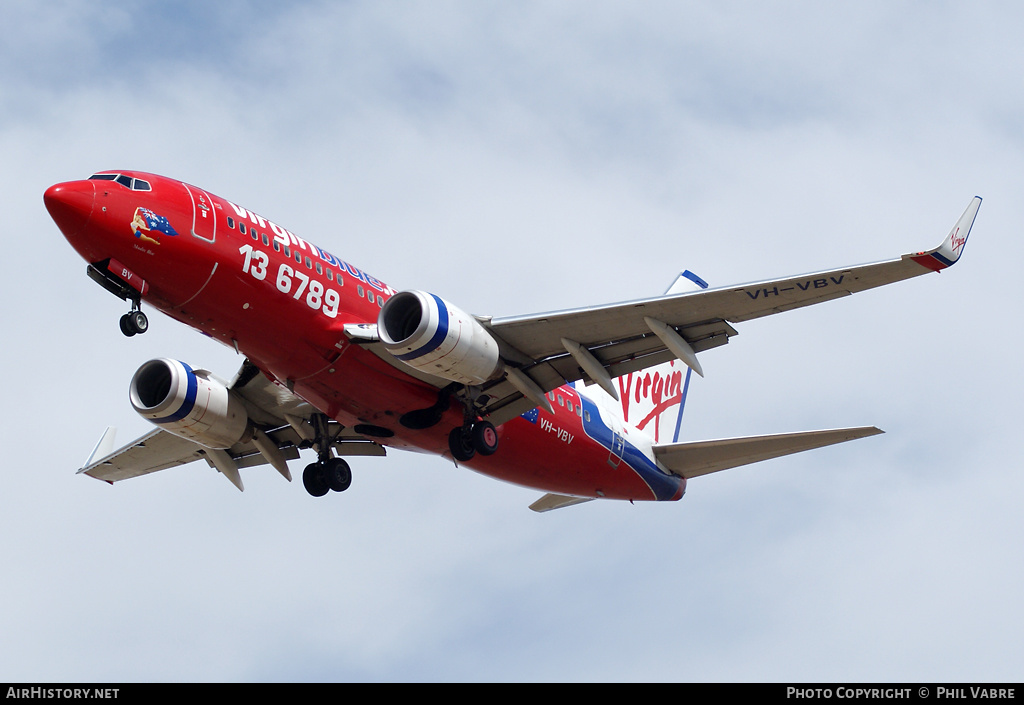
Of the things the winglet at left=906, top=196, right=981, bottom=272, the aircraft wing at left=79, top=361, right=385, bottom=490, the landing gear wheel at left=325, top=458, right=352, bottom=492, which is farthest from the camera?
the landing gear wheel at left=325, top=458, right=352, bottom=492

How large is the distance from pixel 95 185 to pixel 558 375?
11.2 metres

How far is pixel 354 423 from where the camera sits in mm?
30328

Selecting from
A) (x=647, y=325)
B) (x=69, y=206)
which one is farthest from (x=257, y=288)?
(x=647, y=325)

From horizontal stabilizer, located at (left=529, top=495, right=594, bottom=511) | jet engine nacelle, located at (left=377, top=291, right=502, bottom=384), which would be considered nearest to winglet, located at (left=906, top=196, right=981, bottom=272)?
jet engine nacelle, located at (left=377, top=291, right=502, bottom=384)

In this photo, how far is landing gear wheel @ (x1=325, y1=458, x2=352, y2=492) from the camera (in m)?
32.4

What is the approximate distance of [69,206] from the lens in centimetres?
2483

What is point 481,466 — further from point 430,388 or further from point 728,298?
point 728,298

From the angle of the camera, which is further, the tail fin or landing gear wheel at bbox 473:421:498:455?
the tail fin

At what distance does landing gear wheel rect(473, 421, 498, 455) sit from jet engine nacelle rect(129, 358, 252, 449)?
6526mm

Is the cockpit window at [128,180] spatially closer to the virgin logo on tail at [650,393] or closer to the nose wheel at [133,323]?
the nose wheel at [133,323]

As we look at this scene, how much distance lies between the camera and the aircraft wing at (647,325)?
2470 centimetres

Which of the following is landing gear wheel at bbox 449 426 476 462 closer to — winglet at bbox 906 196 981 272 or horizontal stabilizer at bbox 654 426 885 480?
horizontal stabilizer at bbox 654 426 885 480
